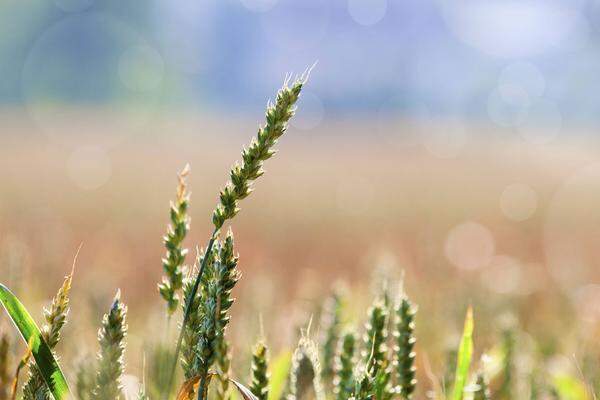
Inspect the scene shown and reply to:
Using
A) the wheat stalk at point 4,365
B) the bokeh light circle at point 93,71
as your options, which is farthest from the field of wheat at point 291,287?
the bokeh light circle at point 93,71

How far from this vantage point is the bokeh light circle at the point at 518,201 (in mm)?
8961

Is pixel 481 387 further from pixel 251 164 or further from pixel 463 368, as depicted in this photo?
pixel 251 164

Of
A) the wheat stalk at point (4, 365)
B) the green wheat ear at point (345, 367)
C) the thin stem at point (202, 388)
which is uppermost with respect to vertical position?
the green wheat ear at point (345, 367)

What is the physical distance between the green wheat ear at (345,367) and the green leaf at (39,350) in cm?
44

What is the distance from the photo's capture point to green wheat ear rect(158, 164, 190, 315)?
98 centimetres

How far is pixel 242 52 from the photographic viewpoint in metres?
108

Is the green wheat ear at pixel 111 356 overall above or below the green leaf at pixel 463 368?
below

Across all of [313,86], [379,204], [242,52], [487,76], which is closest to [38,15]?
[313,86]

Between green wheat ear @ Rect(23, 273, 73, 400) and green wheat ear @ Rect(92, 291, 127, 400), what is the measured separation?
6 centimetres

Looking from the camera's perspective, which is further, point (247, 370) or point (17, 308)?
point (247, 370)

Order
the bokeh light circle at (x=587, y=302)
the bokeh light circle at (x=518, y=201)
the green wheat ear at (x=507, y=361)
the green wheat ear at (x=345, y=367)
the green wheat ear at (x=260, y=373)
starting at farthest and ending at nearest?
1. the bokeh light circle at (x=518, y=201)
2. the bokeh light circle at (x=587, y=302)
3. the green wheat ear at (x=507, y=361)
4. the green wheat ear at (x=345, y=367)
5. the green wheat ear at (x=260, y=373)

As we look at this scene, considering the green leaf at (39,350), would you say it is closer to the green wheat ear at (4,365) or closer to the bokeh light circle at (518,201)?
the green wheat ear at (4,365)

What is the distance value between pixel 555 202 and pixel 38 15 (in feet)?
204

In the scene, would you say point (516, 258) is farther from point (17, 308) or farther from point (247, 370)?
point (17, 308)
